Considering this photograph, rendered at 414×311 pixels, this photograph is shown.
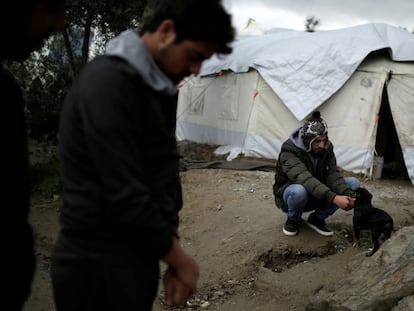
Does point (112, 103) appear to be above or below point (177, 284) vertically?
above

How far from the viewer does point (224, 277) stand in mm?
4000

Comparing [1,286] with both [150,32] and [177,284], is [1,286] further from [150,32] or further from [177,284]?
[150,32]

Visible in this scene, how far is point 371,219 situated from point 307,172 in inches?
25.7

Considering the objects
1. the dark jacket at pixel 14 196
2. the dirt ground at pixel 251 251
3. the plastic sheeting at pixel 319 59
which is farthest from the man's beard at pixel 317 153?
the plastic sheeting at pixel 319 59

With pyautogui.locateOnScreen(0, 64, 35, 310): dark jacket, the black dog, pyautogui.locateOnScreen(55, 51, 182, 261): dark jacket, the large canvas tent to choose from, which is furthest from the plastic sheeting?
pyautogui.locateOnScreen(0, 64, 35, 310): dark jacket

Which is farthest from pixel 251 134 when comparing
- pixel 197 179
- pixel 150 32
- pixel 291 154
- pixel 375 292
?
pixel 150 32

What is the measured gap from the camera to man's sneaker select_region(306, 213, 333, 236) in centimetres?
440

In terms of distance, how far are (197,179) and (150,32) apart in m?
6.35

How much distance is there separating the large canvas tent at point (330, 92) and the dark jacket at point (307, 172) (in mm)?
3823

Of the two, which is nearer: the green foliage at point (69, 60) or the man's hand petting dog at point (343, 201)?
the man's hand petting dog at point (343, 201)

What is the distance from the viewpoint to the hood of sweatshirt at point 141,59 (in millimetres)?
1224

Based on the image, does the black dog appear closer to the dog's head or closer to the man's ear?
the dog's head

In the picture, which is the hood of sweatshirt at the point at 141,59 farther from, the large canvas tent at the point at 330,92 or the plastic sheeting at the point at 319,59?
the plastic sheeting at the point at 319,59

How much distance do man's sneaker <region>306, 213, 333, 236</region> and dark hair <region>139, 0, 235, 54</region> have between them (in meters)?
3.43
